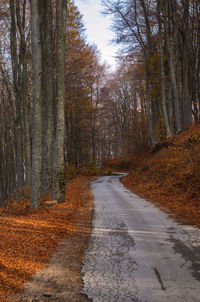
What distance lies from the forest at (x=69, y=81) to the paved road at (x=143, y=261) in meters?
4.83

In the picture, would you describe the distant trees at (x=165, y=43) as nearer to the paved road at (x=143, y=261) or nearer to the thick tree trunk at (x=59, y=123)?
the thick tree trunk at (x=59, y=123)

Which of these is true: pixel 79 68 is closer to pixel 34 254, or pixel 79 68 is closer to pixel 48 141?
pixel 48 141

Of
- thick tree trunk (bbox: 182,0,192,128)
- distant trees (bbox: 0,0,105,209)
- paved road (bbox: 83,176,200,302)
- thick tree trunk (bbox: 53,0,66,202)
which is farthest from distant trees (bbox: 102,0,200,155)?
paved road (bbox: 83,176,200,302)

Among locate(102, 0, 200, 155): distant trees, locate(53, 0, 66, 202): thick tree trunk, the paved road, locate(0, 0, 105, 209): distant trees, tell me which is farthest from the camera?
locate(102, 0, 200, 155): distant trees

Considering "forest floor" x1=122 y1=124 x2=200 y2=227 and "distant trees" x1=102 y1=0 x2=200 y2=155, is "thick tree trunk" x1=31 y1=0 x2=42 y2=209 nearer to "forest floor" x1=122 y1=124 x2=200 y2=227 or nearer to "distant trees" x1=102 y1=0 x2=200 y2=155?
"forest floor" x1=122 y1=124 x2=200 y2=227

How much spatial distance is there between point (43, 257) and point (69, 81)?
61.0 feet

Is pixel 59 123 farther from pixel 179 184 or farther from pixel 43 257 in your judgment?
pixel 43 257

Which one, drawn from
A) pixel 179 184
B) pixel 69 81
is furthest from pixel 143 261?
pixel 69 81

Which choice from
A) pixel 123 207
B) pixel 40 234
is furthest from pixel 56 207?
pixel 40 234

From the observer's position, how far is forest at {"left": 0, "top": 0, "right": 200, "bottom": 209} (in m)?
11.0

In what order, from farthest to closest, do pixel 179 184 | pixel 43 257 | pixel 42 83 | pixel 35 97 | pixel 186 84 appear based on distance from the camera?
pixel 186 84, pixel 42 83, pixel 179 184, pixel 35 97, pixel 43 257

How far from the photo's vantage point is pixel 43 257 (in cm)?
488

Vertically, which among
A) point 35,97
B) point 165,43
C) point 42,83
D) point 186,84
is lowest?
point 35,97

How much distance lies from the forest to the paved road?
15.8 feet
